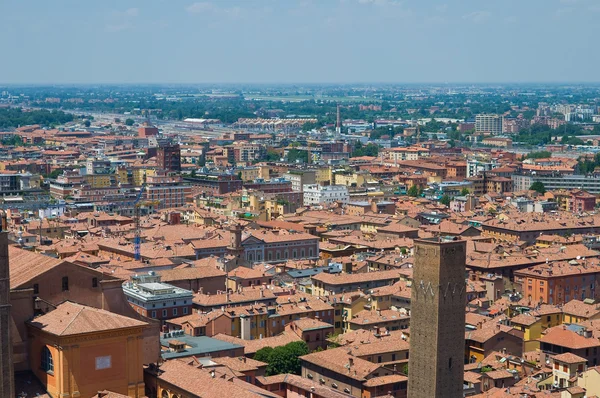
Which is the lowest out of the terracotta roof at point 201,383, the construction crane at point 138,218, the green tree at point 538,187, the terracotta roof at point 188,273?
the green tree at point 538,187

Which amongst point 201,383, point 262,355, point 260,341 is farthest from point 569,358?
point 201,383

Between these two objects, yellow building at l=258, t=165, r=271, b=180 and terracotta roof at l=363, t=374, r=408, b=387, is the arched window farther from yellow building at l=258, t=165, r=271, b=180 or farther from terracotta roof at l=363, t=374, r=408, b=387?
yellow building at l=258, t=165, r=271, b=180

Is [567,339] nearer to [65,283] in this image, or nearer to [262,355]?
[262,355]

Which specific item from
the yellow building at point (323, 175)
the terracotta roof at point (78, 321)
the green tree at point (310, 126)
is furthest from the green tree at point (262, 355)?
the green tree at point (310, 126)

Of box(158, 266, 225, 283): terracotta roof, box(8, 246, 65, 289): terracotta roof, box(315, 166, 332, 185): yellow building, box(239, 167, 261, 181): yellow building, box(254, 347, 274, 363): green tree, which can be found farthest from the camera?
box(239, 167, 261, 181): yellow building

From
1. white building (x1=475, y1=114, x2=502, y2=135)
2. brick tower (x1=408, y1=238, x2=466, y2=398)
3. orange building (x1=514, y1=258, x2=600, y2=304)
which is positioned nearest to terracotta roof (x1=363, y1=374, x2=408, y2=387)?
brick tower (x1=408, y1=238, x2=466, y2=398)

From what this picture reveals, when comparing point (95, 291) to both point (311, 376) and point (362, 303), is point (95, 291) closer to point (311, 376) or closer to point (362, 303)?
point (311, 376)

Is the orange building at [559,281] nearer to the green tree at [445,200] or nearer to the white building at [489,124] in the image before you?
the green tree at [445,200]
